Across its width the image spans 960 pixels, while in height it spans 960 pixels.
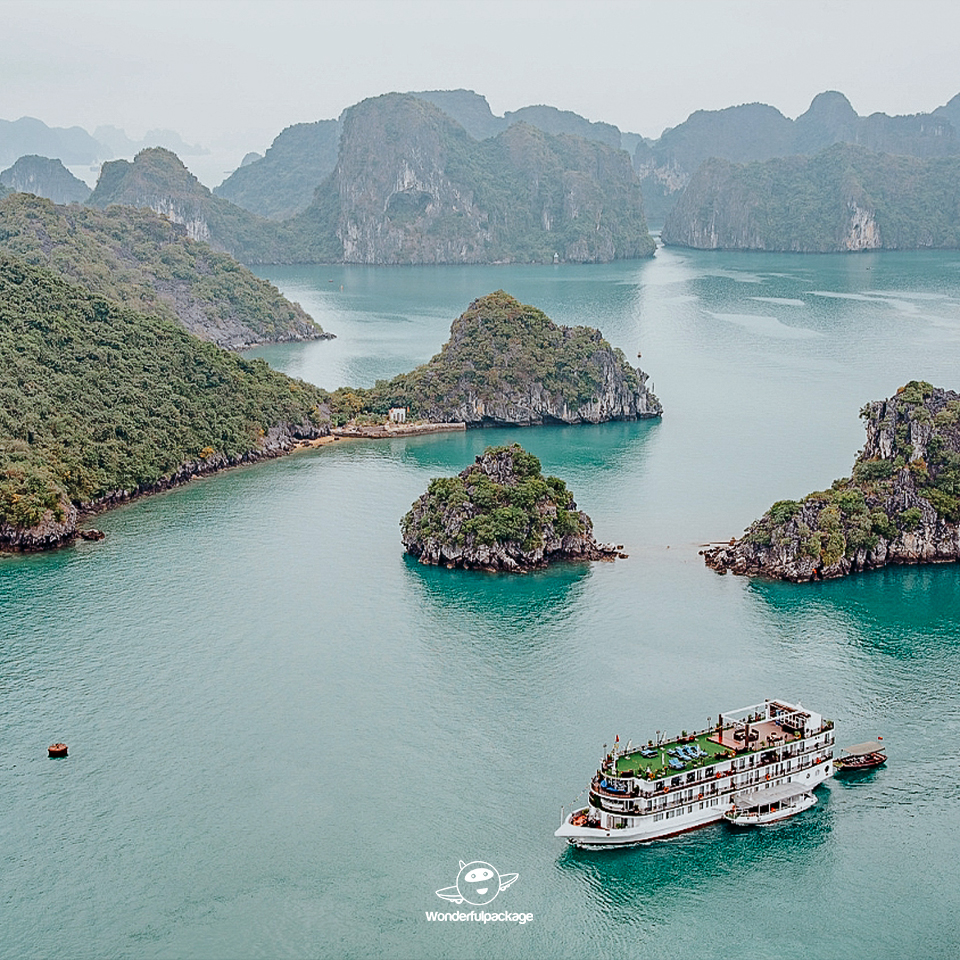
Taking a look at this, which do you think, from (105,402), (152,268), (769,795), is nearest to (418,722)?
(769,795)

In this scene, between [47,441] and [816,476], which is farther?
[816,476]

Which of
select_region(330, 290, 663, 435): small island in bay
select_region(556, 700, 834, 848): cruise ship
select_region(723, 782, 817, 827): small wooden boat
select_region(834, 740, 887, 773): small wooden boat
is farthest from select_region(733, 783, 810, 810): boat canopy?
select_region(330, 290, 663, 435): small island in bay

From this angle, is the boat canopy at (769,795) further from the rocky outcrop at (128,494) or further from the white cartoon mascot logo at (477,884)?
the rocky outcrop at (128,494)

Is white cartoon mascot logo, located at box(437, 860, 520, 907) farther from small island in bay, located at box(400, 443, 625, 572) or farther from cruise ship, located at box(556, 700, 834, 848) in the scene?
small island in bay, located at box(400, 443, 625, 572)

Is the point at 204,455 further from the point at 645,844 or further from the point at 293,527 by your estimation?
the point at 645,844

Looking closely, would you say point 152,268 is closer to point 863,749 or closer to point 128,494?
point 128,494

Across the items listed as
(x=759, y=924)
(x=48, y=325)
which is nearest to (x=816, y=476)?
(x=759, y=924)
